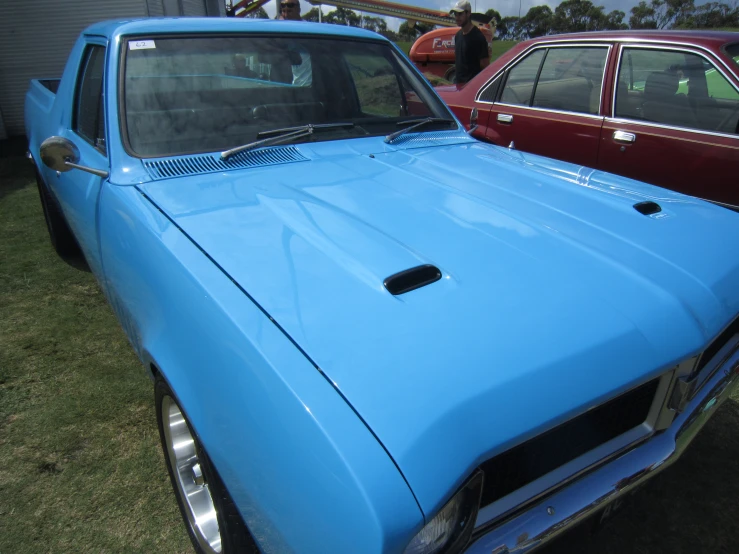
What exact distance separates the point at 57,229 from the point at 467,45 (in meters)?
4.41

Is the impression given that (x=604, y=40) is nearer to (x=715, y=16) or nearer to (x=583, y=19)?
(x=715, y=16)

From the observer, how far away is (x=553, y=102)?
401cm

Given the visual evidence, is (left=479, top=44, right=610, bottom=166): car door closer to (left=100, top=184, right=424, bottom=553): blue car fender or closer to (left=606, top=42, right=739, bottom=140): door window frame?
(left=606, top=42, right=739, bottom=140): door window frame

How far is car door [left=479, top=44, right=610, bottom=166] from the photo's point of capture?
12.3 ft

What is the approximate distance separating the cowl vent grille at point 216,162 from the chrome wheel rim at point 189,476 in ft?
2.69

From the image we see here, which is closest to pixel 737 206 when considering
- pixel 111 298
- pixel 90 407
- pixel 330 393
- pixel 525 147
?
pixel 525 147

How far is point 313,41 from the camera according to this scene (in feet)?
8.43

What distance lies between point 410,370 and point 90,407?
193 cm

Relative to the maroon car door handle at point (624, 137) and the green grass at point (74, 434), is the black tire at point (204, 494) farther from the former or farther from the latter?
the maroon car door handle at point (624, 137)

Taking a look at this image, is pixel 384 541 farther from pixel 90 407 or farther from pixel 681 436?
pixel 90 407

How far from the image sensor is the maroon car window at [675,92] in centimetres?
326

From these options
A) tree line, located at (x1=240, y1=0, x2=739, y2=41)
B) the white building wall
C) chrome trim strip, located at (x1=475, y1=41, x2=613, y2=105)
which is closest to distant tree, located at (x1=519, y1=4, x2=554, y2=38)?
tree line, located at (x1=240, y1=0, x2=739, y2=41)

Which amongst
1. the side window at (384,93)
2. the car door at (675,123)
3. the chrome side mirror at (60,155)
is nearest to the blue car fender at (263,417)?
the chrome side mirror at (60,155)

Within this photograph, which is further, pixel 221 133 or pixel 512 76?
pixel 512 76
